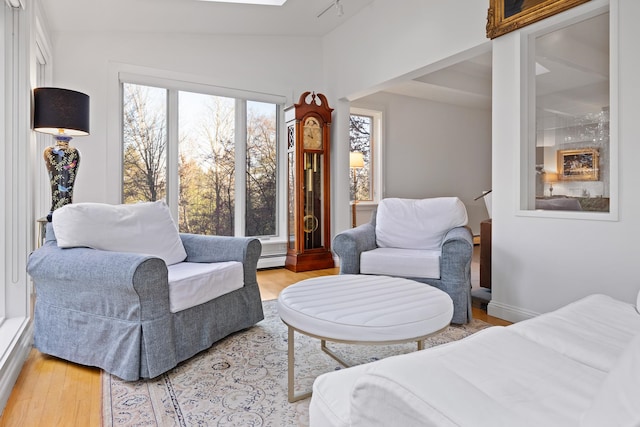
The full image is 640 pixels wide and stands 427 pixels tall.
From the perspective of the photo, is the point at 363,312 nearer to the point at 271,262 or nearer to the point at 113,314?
the point at 113,314

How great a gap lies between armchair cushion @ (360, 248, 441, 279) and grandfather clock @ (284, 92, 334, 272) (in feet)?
5.05

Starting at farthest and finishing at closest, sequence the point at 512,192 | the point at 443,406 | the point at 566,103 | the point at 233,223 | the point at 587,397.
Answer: the point at 233,223, the point at 512,192, the point at 566,103, the point at 587,397, the point at 443,406

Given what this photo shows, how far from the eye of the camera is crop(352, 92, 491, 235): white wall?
18.5ft

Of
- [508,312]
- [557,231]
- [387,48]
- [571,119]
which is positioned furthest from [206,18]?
[508,312]

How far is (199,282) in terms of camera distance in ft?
6.57

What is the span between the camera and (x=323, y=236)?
176 inches

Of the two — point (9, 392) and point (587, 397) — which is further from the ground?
point (587, 397)

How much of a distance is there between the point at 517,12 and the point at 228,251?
8.04ft

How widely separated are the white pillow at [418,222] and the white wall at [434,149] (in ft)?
7.96

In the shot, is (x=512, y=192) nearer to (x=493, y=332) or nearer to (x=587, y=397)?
(x=493, y=332)

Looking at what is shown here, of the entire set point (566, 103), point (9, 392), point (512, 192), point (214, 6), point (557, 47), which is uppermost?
point (214, 6)

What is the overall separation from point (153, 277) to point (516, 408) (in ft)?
5.08

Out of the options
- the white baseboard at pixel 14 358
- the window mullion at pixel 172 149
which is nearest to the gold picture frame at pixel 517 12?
the window mullion at pixel 172 149

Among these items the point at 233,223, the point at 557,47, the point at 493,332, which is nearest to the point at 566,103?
the point at 557,47
